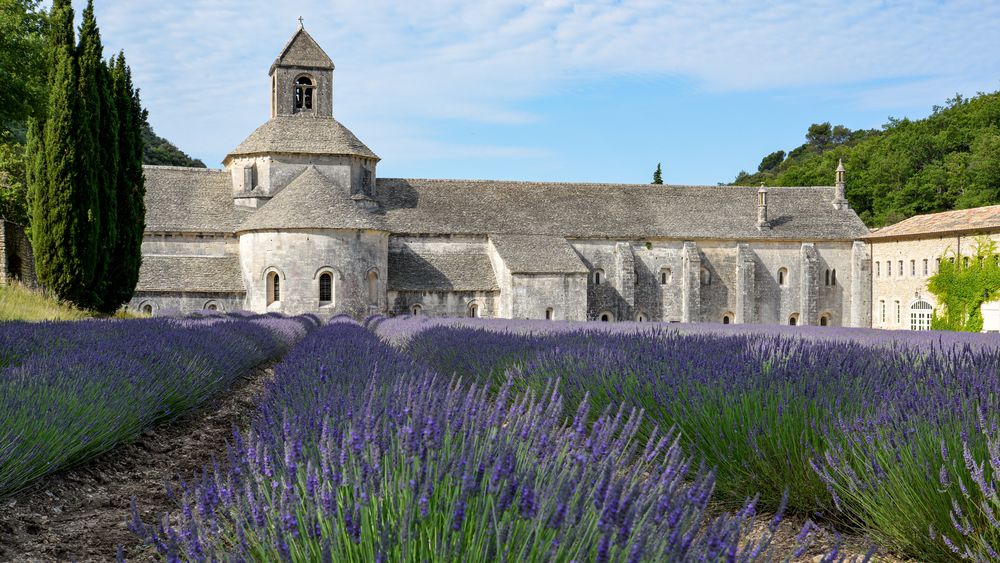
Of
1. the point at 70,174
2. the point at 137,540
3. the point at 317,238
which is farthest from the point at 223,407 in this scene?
the point at 317,238

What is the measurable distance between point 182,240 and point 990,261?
3167 centimetres

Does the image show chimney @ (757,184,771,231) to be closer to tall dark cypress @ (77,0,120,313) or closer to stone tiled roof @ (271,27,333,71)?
stone tiled roof @ (271,27,333,71)

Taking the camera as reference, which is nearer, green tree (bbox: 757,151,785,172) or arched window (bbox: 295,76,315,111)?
arched window (bbox: 295,76,315,111)

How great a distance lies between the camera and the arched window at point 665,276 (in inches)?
1538

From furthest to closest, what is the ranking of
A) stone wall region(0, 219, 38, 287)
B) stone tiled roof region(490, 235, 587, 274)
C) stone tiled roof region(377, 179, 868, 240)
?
1. stone tiled roof region(377, 179, 868, 240)
2. stone tiled roof region(490, 235, 587, 274)
3. stone wall region(0, 219, 38, 287)

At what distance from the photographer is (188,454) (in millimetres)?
6723

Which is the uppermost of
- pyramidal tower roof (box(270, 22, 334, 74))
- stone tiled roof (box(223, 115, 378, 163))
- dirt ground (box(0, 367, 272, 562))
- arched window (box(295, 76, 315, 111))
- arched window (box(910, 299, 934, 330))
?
pyramidal tower roof (box(270, 22, 334, 74))

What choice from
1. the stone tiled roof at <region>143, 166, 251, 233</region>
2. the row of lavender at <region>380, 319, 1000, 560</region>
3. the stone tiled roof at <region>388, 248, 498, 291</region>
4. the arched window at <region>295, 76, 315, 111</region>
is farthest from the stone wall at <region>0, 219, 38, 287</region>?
the arched window at <region>295, 76, 315, 111</region>

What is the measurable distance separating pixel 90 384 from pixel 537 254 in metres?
29.7

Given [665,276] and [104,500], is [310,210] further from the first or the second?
[104,500]

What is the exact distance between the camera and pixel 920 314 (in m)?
35.8

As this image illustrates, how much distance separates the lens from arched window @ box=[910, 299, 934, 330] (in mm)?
35000

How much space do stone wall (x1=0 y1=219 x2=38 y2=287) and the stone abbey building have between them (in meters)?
12.7

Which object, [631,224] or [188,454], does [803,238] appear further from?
[188,454]
